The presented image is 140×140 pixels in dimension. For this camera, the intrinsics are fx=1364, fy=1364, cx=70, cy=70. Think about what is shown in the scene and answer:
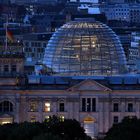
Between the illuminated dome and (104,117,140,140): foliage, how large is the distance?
100ft

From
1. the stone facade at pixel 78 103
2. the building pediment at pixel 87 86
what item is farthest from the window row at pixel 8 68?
the building pediment at pixel 87 86

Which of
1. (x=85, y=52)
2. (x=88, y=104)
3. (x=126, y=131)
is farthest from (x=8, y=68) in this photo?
(x=126, y=131)

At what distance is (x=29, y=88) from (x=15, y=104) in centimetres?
217

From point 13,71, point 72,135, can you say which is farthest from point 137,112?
point 72,135

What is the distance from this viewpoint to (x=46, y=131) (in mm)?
113250

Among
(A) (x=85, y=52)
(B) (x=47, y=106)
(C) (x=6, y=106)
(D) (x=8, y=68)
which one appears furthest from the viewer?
(A) (x=85, y=52)

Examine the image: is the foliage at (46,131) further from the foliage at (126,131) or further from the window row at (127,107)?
the window row at (127,107)

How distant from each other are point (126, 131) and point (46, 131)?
669cm

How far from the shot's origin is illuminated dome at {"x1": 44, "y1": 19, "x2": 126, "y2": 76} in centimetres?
15100

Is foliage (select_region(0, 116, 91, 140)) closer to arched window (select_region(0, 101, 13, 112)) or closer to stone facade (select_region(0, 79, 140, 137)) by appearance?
stone facade (select_region(0, 79, 140, 137))

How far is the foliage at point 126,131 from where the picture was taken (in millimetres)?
108581

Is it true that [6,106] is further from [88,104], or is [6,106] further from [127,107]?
[127,107]

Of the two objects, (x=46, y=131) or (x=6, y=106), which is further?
(x=6, y=106)

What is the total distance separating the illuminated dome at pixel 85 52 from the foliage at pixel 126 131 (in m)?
30.5
